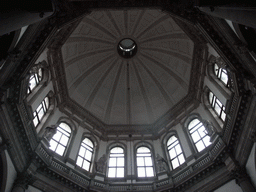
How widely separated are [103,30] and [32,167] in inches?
719

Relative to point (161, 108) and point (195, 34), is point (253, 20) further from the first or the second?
point (161, 108)

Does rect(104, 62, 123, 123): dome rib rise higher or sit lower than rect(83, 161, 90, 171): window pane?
higher

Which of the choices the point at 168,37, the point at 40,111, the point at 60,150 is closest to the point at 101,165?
the point at 60,150

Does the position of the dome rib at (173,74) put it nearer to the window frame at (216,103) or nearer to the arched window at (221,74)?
the window frame at (216,103)

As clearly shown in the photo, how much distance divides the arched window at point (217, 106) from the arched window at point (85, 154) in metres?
12.2

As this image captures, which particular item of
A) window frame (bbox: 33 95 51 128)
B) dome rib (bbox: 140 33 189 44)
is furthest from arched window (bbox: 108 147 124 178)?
dome rib (bbox: 140 33 189 44)

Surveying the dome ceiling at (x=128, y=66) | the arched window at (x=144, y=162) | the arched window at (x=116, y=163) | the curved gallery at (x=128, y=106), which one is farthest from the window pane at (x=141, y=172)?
the dome ceiling at (x=128, y=66)

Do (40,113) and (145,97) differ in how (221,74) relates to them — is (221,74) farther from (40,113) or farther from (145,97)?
(40,113)

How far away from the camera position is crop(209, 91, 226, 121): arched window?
18.7 metres

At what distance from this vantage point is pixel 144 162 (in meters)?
21.8

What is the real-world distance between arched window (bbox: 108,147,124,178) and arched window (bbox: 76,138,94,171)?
195 cm

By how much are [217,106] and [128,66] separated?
13787 millimetres

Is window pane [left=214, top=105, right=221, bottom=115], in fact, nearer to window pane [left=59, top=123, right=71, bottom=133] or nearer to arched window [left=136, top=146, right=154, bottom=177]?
arched window [left=136, top=146, right=154, bottom=177]

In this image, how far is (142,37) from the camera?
29.1m
